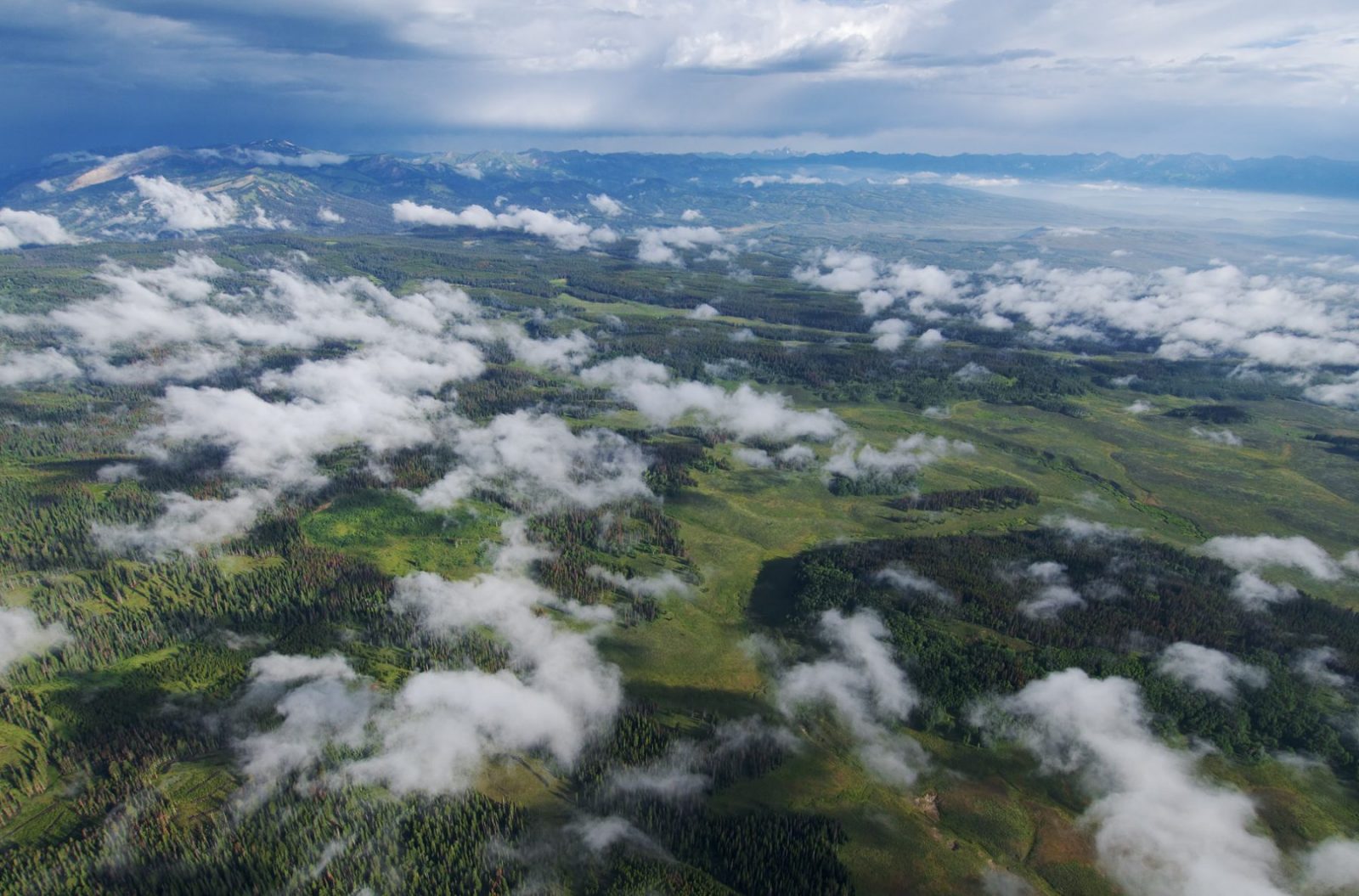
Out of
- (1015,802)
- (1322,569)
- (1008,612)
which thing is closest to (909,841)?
(1015,802)

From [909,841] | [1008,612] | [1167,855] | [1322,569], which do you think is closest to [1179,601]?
[1008,612]

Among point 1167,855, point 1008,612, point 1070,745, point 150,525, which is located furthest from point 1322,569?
point 150,525

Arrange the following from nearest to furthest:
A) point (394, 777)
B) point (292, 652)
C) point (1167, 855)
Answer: point (1167, 855) → point (394, 777) → point (292, 652)

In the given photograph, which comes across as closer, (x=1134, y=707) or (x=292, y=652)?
(x=1134, y=707)

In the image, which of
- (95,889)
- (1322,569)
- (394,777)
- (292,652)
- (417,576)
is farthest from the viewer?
(1322,569)

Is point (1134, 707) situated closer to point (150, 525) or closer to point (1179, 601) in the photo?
point (1179, 601)

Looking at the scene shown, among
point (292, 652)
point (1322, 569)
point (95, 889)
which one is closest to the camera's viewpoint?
point (95, 889)

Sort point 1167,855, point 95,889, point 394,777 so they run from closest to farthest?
point 95,889 < point 1167,855 < point 394,777

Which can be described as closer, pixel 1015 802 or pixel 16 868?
pixel 16 868

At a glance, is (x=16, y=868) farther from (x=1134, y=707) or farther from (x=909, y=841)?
(x=1134, y=707)
